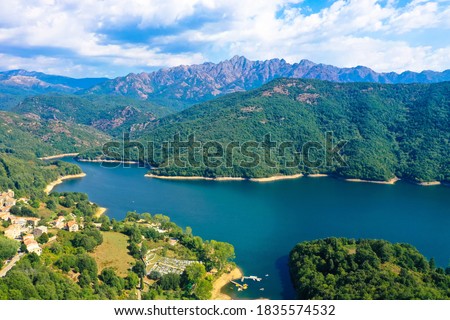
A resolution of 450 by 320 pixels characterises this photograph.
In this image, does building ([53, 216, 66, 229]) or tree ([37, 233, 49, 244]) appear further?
building ([53, 216, 66, 229])

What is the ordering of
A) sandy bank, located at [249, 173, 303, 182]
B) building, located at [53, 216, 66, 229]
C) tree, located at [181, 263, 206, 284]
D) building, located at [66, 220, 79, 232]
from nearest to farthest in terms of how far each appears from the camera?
tree, located at [181, 263, 206, 284] → building, located at [66, 220, 79, 232] → building, located at [53, 216, 66, 229] → sandy bank, located at [249, 173, 303, 182]

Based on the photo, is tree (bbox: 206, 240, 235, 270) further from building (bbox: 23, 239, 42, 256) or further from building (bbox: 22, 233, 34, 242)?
building (bbox: 22, 233, 34, 242)

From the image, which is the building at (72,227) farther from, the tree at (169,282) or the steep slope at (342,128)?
the steep slope at (342,128)

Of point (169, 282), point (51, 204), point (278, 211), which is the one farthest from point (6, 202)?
point (278, 211)

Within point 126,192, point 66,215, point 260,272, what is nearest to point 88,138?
point 126,192

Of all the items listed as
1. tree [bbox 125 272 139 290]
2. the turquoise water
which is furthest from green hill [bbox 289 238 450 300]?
tree [bbox 125 272 139 290]
